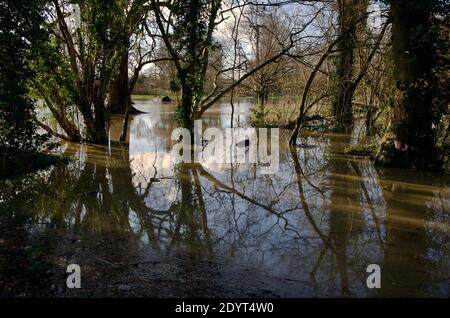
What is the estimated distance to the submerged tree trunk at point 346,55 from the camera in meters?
11.8

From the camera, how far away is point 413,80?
9281 mm

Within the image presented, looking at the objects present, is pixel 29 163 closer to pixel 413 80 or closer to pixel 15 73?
pixel 15 73

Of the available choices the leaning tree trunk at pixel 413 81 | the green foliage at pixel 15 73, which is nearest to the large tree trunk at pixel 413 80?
the leaning tree trunk at pixel 413 81

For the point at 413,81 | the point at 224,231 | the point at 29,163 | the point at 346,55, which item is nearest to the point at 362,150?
the point at 413,81

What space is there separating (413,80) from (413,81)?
0.02 meters

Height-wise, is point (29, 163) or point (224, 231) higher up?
point (29, 163)

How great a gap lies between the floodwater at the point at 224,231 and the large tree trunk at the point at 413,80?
2.39ft

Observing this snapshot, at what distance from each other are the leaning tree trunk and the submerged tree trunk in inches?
73.5

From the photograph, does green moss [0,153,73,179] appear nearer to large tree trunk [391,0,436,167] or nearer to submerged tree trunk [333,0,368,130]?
submerged tree trunk [333,0,368,130]

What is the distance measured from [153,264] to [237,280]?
38.7 inches

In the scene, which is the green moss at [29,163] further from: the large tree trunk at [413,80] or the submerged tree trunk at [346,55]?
the large tree trunk at [413,80]

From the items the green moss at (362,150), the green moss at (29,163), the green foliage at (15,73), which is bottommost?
the green moss at (29,163)
